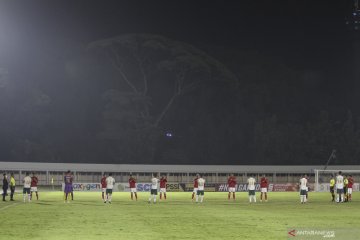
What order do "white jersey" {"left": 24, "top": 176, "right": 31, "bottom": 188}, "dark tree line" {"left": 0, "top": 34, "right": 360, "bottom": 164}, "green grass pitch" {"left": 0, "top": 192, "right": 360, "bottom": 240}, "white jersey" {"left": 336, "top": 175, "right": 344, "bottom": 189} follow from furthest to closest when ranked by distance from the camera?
"dark tree line" {"left": 0, "top": 34, "right": 360, "bottom": 164}, "white jersey" {"left": 336, "top": 175, "right": 344, "bottom": 189}, "white jersey" {"left": 24, "top": 176, "right": 31, "bottom": 188}, "green grass pitch" {"left": 0, "top": 192, "right": 360, "bottom": 240}

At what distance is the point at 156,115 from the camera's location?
7894 cm

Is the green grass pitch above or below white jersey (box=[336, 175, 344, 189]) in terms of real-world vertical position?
below

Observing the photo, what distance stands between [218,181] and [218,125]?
19394 millimetres

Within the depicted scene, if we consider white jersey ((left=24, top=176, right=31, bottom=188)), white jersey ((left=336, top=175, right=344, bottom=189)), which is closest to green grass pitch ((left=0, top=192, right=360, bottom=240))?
white jersey ((left=24, top=176, right=31, bottom=188))

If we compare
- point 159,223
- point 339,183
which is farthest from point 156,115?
point 159,223

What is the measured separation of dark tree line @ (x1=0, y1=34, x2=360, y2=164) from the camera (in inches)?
2894

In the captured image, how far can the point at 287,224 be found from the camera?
22.5m

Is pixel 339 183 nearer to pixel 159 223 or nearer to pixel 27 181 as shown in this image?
pixel 159 223

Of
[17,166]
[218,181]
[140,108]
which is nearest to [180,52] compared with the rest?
[140,108]

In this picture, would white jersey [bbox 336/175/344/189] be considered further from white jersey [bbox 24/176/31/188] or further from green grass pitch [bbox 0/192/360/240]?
white jersey [bbox 24/176/31/188]

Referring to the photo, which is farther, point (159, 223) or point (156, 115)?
point (156, 115)

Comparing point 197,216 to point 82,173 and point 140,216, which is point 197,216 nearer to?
point 140,216

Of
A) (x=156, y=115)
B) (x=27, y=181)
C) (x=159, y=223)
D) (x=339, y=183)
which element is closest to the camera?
(x=159, y=223)

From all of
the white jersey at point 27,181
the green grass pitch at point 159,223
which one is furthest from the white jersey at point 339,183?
the white jersey at point 27,181
